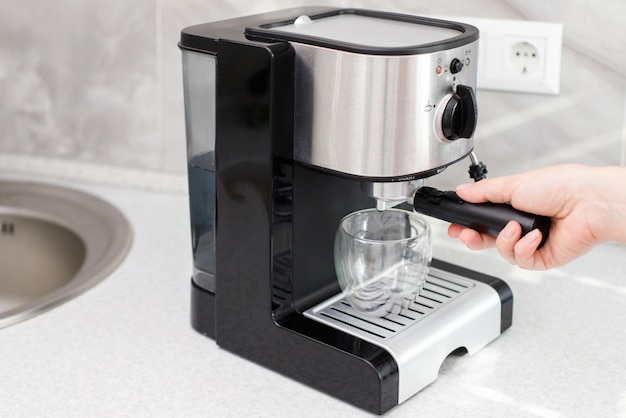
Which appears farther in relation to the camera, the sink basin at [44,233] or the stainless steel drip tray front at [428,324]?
the sink basin at [44,233]

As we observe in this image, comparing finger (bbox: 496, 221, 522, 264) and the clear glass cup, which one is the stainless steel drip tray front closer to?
the clear glass cup

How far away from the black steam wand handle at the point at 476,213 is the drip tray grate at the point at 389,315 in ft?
0.39

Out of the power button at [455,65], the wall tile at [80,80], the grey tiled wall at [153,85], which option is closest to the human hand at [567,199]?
the power button at [455,65]

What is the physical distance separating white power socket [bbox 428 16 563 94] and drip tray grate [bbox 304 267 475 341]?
0.33 metres

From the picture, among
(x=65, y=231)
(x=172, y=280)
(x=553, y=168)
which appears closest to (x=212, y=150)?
(x=172, y=280)

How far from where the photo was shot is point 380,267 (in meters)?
0.84

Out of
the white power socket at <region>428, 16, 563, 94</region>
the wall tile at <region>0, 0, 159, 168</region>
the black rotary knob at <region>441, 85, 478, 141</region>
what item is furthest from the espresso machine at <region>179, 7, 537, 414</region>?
the wall tile at <region>0, 0, 159, 168</region>

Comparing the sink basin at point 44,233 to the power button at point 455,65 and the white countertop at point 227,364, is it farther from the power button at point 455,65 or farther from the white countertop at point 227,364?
the power button at point 455,65

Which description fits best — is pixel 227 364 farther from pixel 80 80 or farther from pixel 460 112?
pixel 80 80

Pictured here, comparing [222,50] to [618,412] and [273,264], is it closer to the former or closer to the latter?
[273,264]

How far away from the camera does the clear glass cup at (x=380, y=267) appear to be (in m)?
0.84

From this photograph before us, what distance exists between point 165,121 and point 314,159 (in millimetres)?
603

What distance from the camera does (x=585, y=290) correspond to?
104cm

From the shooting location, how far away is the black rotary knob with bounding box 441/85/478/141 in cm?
76
